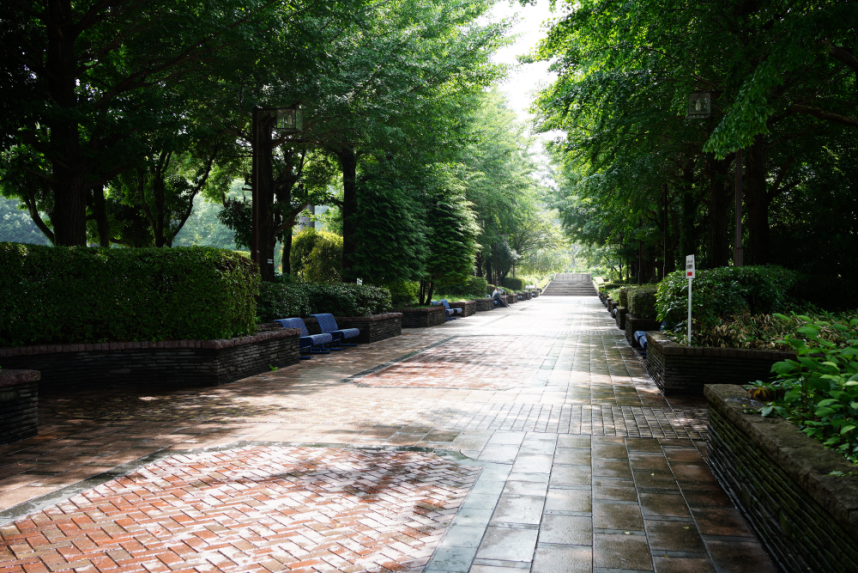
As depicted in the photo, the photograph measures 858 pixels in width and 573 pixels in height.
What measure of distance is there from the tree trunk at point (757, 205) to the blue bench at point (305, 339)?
10.1m

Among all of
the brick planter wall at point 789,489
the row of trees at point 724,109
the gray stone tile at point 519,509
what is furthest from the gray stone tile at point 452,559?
the row of trees at point 724,109

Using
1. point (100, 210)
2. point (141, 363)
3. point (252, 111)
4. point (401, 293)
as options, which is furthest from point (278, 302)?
point (401, 293)

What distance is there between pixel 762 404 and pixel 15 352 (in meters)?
9.25

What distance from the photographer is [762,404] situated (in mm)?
4461

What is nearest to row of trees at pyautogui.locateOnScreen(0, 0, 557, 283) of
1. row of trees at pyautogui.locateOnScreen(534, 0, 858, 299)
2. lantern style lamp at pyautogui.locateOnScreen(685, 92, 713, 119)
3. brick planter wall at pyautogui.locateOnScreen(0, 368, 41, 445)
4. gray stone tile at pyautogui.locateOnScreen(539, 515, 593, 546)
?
row of trees at pyautogui.locateOnScreen(534, 0, 858, 299)

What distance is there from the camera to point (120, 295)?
9352mm

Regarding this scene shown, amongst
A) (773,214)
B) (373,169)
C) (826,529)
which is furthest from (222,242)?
(826,529)

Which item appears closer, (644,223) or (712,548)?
(712,548)

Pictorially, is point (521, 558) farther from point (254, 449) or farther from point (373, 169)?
point (373, 169)

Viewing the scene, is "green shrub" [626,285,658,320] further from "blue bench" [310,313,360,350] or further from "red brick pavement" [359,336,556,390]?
"blue bench" [310,313,360,350]

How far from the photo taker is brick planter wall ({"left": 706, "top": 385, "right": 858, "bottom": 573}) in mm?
2551

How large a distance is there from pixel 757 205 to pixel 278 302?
37.2ft

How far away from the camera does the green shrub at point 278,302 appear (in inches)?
516

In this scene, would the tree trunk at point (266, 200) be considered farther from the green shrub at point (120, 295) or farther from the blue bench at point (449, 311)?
the blue bench at point (449, 311)
